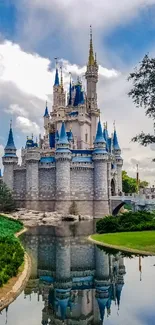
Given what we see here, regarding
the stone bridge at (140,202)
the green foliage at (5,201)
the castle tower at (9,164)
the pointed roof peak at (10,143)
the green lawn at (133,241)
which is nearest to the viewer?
the green lawn at (133,241)

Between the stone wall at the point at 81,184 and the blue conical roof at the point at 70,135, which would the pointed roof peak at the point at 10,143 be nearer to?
the blue conical roof at the point at 70,135

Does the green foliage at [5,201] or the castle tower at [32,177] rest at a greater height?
the castle tower at [32,177]

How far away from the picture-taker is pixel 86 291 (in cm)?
1184

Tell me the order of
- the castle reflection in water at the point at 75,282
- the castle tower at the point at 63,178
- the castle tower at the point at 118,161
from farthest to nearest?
the castle tower at the point at 118,161 → the castle tower at the point at 63,178 → the castle reflection in water at the point at 75,282

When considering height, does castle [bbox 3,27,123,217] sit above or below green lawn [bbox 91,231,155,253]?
above

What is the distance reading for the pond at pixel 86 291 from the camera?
933 cm

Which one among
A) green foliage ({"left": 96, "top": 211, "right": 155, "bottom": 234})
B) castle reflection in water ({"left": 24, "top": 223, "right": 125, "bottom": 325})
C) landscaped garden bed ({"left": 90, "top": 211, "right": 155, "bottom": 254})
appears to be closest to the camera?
castle reflection in water ({"left": 24, "top": 223, "right": 125, "bottom": 325})

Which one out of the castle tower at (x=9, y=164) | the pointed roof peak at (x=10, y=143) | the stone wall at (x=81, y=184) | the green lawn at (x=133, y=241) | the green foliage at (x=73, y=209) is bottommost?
the green lawn at (x=133, y=241)

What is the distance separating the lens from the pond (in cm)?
933

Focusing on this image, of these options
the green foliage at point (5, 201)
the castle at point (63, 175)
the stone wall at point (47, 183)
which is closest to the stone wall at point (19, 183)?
the castle at point (63, 175)

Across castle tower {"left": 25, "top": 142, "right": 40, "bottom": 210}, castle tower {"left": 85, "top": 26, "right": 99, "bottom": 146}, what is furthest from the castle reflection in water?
castle tower {"left": 85, "top": 26, "right": 99, "bottom": 146}

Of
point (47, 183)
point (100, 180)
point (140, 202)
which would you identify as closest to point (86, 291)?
point (140, 202)

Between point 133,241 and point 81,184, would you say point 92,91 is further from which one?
point 133,241

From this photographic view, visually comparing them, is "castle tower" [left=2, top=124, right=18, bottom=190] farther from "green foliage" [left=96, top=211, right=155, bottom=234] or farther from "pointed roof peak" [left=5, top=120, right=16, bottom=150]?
"green foliage" [left=96, top=211, right=155, bottom=234]
